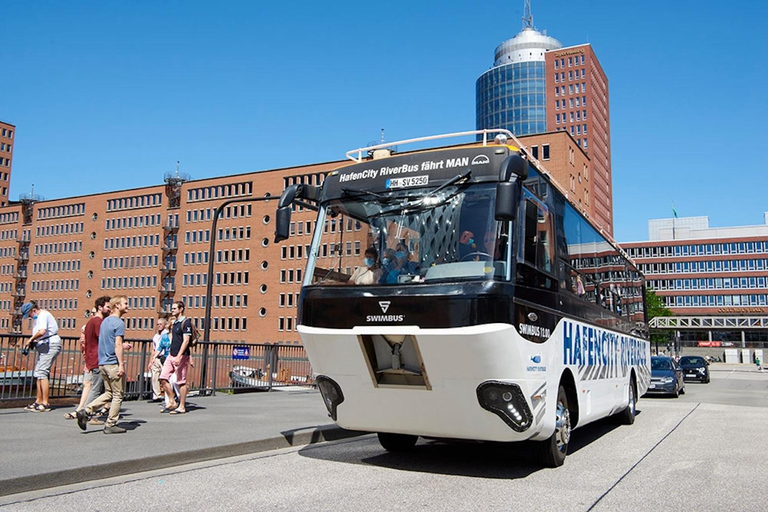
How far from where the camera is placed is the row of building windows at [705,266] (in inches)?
4471

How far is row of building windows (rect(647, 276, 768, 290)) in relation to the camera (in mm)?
112688

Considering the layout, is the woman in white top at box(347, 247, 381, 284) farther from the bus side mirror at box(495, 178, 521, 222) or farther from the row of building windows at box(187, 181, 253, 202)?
the row of building windows at box(187, 181, 253, 202)

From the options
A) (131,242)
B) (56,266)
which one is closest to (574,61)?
(131,242)

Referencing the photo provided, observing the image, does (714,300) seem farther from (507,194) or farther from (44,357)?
(507,194)

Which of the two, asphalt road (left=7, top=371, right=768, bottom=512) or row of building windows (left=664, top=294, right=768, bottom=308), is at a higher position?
row of building windows (left=664, top=294, right=768, bottom=308)

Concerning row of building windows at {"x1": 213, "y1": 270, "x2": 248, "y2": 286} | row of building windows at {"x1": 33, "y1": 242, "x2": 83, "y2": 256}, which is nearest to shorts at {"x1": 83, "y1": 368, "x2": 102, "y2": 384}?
row of building windows at {"x1": 213, "y1": 270, "x2": 248, "y2": 286}

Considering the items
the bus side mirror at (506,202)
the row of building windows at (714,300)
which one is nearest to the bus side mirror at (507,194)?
the bus side mirror at (506,202)

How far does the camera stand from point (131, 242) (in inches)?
4119

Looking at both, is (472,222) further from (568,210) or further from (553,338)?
(568,210)

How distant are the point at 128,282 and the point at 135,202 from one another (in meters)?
12.0

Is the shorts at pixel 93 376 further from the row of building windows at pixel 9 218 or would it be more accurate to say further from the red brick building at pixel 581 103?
the red brick building at pixel 581 103

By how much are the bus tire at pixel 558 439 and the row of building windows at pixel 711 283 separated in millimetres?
118347

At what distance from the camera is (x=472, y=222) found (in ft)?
24.8

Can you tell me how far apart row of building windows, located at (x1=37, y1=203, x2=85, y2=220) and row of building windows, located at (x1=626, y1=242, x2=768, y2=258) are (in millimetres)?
92204
